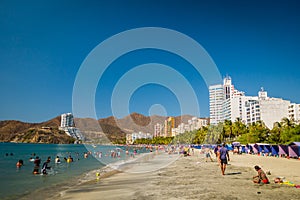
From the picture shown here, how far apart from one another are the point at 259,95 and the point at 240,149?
3857 inches

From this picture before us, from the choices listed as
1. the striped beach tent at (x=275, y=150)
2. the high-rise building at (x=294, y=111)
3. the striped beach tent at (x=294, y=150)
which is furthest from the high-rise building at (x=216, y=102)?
the striped beach tent at (x=294, y=150)

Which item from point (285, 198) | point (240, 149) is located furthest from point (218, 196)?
point (240, 149)

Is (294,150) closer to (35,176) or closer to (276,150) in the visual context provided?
(276,150)

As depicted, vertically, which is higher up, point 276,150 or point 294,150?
point 294,150

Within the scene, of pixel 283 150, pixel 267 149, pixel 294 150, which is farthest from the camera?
pixel 267 149

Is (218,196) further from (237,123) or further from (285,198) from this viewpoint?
(237,123)

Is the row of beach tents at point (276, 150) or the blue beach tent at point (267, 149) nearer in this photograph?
the row of beach tents at point (276, 150)

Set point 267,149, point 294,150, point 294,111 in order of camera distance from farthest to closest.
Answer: point 294,111
point 267,149
point 294,150

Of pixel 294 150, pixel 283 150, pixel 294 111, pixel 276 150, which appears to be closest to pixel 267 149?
pixel 276 150

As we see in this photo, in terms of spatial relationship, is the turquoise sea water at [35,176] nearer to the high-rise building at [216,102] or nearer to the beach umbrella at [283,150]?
the beach umbrella at [283,150]

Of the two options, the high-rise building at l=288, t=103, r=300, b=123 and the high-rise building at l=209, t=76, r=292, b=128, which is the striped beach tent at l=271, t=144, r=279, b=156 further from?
the high-rise building at l=288, t=103, r=300, b=123

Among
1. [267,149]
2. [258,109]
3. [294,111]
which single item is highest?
[258,109]

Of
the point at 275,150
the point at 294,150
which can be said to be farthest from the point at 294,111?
the point at 294,150

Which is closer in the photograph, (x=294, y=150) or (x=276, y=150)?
(x=294, y=150)
